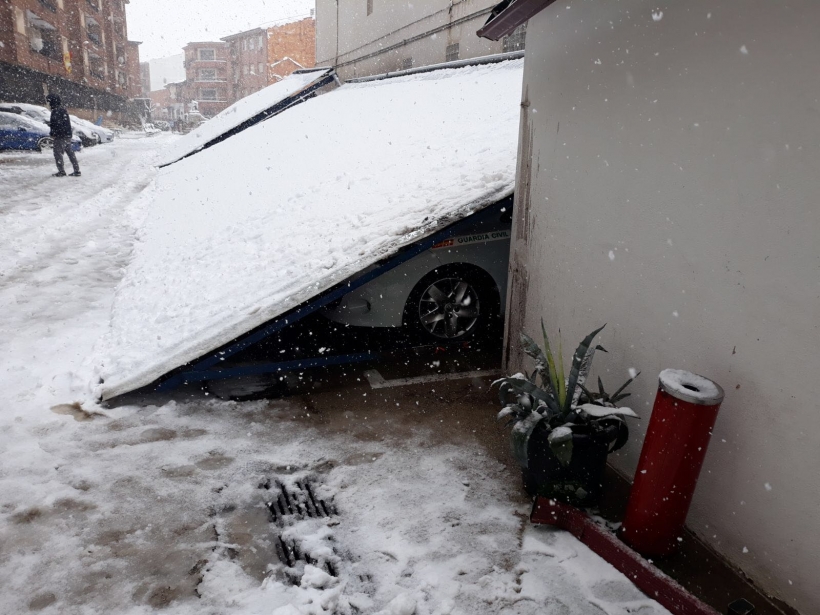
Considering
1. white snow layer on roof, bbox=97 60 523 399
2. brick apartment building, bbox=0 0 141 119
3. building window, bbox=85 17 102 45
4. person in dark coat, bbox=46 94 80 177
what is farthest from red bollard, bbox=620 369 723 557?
building window, bbox=85 17 102 45

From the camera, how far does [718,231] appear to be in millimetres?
2668

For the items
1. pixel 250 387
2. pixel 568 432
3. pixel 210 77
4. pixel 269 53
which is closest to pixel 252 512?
pixel 250 387

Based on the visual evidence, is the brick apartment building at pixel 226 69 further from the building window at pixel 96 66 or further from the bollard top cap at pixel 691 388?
the bollard top cap at pixel 691 388

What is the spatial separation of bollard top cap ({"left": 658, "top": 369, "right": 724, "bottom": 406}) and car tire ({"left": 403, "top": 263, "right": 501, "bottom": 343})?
265 cm

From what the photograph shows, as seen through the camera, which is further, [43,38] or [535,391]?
[43,38]

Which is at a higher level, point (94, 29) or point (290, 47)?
point (290, 47)

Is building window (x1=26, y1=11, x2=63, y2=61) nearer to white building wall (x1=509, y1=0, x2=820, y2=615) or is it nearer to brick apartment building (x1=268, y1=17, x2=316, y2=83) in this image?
brick apartment building (x1=268, y1=17, x2=316, y2=83)

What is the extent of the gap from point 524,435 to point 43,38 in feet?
137

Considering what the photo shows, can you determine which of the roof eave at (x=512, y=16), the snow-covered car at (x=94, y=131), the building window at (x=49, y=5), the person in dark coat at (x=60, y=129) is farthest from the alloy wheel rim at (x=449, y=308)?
the building window at (x=49, y=5)

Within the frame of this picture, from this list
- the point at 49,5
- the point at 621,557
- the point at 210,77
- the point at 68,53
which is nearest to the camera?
the point at 621,557

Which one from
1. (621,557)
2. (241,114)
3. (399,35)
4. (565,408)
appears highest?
(399,35)

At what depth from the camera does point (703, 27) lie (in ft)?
8.91

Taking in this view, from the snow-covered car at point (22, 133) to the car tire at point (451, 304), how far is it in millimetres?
18566

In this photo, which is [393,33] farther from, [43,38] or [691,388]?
[43,38]
